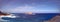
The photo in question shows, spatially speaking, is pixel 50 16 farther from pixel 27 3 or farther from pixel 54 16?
A: pixel 27 3

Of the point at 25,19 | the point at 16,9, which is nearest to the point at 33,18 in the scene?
the point at 25,19

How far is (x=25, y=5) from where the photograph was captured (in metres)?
0.94

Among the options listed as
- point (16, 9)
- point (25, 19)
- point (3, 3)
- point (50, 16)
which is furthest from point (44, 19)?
point (3, 3)

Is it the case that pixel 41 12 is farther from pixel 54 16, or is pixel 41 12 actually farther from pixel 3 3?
pixel 3 3

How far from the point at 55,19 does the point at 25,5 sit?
325 mm

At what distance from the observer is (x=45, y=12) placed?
94cm

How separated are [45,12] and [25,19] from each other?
214mm

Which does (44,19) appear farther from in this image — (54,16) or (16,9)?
(16,9)

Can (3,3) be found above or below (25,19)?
above

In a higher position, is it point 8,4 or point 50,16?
point 8,4

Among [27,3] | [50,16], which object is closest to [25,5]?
[27,3]

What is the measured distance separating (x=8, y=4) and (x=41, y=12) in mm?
348

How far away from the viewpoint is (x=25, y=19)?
0.95m

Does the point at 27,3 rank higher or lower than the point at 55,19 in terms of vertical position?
higher
